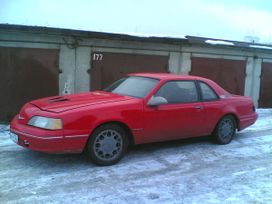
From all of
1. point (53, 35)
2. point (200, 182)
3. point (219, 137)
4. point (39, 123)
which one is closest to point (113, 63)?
point (53, 35)

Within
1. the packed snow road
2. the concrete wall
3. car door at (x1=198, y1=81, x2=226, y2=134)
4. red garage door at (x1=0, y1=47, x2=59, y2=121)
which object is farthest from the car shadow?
the concrete wall

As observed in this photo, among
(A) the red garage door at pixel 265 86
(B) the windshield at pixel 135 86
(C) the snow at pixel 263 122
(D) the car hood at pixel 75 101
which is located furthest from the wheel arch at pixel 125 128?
(A) the red garage door at pixel 265 86

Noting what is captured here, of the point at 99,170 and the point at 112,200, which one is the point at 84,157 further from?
the point at 112,200

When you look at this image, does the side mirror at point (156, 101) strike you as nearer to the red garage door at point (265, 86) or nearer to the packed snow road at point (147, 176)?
the packed snow road at point (147, 176)

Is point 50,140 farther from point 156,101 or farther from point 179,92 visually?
point 179,92

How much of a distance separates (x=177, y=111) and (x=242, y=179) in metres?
1.70

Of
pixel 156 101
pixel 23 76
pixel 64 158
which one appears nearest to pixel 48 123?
pixel 64 158

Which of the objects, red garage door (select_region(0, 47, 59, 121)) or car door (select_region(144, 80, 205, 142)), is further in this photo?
red garage door (select_region(0, 47, 59, 121))

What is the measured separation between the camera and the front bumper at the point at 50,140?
5285 millimetres

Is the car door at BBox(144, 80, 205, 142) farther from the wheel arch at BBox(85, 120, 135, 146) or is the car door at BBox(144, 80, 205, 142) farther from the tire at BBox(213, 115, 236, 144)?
the tire at BBox(213, 115, 236, 144)

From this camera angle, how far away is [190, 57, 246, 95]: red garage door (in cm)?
1179

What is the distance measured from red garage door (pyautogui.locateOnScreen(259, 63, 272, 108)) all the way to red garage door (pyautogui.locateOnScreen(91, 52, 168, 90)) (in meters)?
4.67

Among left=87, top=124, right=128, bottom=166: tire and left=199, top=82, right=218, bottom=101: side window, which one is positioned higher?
left=199, top=82, right=218, bottom=101: side window

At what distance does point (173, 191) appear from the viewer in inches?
191
